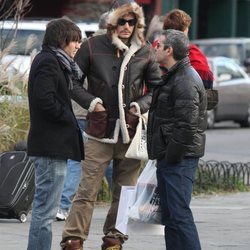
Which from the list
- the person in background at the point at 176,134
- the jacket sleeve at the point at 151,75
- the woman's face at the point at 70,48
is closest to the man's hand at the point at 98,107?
the jacket sleeve at the point at 151,75

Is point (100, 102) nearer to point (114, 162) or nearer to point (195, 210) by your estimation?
point (114, 162)

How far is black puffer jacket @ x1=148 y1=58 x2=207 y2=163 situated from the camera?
298 inches

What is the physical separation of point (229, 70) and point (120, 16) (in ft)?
52.3

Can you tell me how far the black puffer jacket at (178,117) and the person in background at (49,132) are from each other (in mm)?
565

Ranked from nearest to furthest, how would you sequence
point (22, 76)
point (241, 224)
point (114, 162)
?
point (114, 162)
point (241, 224)
point (22, 76)

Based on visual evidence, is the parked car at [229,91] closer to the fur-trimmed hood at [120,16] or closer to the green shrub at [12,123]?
the green shrub at [12,123]

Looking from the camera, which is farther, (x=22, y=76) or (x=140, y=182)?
(x=22, y=76)

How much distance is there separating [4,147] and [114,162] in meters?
3.28

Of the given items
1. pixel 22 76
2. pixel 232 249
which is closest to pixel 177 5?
pixel 22 76

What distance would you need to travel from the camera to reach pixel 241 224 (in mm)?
10680

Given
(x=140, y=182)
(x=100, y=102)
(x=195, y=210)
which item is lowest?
(x=195, y=210)

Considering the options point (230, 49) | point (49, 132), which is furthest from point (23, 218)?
point (230, 49)

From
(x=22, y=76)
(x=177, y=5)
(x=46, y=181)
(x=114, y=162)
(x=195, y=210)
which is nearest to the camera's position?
(x=46, y=181)

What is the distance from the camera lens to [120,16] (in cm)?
876
